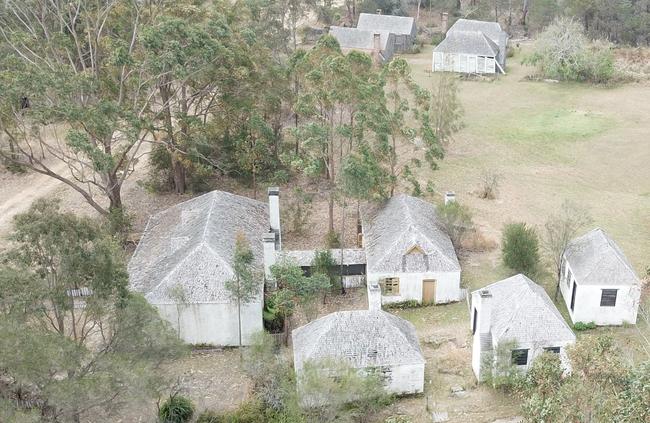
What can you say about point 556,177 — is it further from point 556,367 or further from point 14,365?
point 14,365

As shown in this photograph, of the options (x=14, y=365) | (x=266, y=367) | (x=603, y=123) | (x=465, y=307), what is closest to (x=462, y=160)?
(x=603, y=123)

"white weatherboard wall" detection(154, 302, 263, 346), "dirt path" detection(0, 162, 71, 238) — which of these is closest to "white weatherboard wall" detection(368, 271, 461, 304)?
"white weatherboard wall" detection(154, 302, 263, 346)

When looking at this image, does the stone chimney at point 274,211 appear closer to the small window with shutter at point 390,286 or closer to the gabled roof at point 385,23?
the small window with shutter at point 390,286

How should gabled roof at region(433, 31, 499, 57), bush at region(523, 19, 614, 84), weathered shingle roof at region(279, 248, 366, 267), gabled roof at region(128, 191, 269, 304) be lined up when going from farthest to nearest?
1. gabled roof at region(433, 31, 499, 57)
2. bush at region(523, 19, 614, 84)
3. weathered shingle roof at region(279, 248, 366, 267)
4. gabled roof at region(128, 191, 269, 304)

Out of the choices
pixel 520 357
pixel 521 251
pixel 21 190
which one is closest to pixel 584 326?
pixel 521 251

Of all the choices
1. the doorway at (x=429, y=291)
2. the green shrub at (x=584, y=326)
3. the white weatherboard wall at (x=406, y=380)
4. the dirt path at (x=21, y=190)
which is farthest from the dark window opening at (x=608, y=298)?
the dirt path at (x=21, y=190)

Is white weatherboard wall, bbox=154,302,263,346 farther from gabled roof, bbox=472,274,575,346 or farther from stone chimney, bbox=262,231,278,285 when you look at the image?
gabled roof, bbox=472,274,575,346
